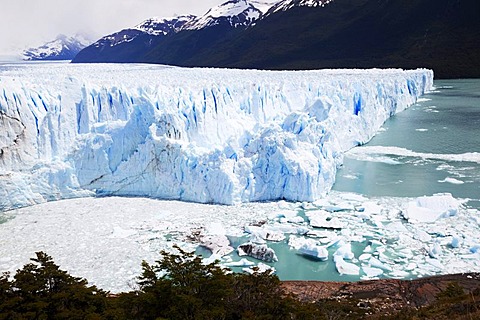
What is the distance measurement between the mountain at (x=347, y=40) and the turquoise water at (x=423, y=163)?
2841 centimetres

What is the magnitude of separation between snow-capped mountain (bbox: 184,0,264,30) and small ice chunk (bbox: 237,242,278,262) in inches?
3085

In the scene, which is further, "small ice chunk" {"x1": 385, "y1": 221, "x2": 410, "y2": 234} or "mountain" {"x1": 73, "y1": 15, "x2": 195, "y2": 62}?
"mountain" {"x1": 73, "y1": 15, "x2": 195, "y2": 62}

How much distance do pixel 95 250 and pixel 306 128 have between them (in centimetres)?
618

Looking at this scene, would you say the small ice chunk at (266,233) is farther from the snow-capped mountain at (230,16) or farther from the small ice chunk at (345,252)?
the snow-capped mountain at (230,16)

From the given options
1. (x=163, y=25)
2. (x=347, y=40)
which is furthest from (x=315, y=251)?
(x=163, y=25)

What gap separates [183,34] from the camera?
267 ft

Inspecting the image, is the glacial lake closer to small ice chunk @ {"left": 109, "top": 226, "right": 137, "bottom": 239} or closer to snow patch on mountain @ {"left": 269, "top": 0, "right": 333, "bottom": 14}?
small ice chunk @ {"left": 109, "top": 226, "right": 137, "bottom": 239}

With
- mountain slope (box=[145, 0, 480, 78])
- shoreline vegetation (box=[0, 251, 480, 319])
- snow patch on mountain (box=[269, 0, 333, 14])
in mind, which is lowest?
shoreline vegetation (box=[0, 251, 480, 319])

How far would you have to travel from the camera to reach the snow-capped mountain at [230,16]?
83188 millimetres

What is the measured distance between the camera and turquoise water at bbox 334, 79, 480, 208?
37.8ft

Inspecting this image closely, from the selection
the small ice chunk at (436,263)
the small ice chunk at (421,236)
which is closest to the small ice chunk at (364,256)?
the small ice chunk at (436,263)

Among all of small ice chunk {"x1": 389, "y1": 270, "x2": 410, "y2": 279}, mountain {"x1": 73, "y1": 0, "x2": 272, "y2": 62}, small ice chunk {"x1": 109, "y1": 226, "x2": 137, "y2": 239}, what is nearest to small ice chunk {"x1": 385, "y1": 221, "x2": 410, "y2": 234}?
small ice chunk {"x1": 389, "y1": 270, "x2": 410, "y2": 279}

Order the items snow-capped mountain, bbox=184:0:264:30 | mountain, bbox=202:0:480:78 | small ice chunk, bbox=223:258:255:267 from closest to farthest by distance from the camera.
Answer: small ice chunk, bbox=223:258:255:267 → mountain, bbox=202:0:480:78 → snow-capped mountain, bbox=184:0:264:30

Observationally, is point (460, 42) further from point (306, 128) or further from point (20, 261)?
point (20, 261)
